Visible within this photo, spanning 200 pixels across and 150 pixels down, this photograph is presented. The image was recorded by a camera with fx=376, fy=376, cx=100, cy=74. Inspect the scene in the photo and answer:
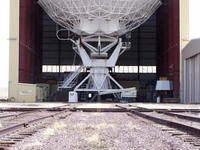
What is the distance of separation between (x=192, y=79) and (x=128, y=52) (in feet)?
102

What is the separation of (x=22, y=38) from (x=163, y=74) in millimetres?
20429

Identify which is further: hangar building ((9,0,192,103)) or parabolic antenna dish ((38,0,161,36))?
hangar building ((9,0,192,103))

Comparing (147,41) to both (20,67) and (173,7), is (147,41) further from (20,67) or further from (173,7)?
(20,67)

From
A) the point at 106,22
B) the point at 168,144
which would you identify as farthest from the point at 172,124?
the point at 106,22

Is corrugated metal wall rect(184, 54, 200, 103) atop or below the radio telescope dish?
below

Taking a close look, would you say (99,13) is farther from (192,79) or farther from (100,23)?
(192,79)

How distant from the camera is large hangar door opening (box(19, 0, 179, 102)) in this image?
4169 cm

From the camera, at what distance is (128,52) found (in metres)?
67.8

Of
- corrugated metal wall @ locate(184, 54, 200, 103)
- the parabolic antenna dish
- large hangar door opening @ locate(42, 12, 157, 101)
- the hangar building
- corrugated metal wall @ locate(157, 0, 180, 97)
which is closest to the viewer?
corrugated metal wall @ locate(184, 54, 200, 103)

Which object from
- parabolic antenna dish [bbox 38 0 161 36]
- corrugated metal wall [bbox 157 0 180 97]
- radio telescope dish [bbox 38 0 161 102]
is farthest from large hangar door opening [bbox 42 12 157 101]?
parabolic antenna dish [bbox 38 0 161 36]

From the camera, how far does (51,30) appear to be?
6475cm

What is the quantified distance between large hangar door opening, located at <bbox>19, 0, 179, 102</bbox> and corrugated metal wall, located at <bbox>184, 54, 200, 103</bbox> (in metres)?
1.73

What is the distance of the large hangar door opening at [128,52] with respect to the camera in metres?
41.7

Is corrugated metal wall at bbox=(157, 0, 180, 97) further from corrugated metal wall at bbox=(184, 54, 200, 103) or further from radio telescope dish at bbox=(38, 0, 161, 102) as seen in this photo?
radio telescope dish at bbox=(38, 0, 161, 102)
